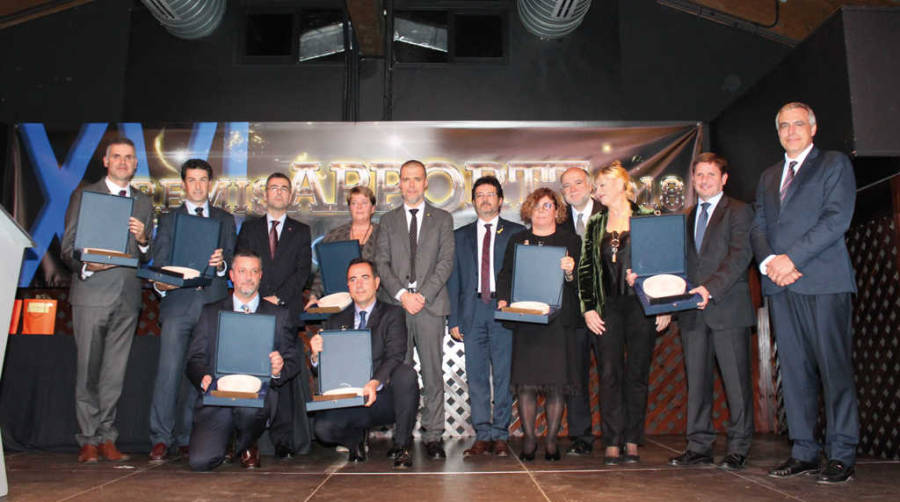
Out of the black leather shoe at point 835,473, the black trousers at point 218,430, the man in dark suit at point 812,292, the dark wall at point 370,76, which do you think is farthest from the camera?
the dark wall at point 370,76

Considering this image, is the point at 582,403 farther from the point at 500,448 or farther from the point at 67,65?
the point at 67,65

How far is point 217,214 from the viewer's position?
4352 mm

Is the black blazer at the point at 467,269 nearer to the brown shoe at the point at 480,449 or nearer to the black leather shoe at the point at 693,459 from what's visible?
the brown shoe at the point at 480,449

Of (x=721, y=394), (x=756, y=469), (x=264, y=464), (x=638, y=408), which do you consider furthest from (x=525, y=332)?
(x=721, y=394)

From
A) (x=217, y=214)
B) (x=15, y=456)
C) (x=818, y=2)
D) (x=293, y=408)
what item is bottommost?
(x=15, y=456)

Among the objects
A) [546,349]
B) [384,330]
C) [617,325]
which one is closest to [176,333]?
[384,330]

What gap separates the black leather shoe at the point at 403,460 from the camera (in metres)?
3.50

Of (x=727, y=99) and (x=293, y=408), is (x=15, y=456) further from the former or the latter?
(x=727, y=99)

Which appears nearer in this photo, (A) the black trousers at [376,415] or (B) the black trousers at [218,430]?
(B) the black trousers at [218,430]

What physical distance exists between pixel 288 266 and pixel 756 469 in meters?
2.97

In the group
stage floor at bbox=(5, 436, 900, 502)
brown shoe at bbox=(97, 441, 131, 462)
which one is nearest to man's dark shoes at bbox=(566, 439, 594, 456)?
stage floor at bbox=(5, 436, 900, 502)

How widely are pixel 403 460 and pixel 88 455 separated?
1813mm

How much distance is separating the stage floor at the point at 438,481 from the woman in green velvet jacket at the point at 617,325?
0.20 m

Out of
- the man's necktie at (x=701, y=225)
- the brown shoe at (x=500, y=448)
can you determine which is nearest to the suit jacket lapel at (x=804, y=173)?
the man's necktie at (x=701, y=225)
